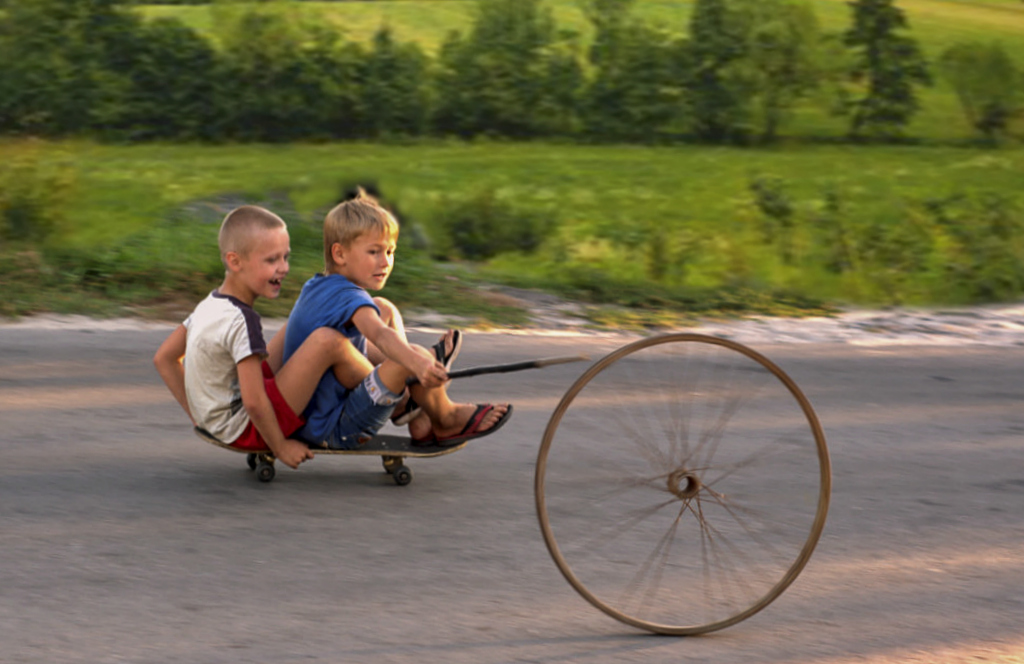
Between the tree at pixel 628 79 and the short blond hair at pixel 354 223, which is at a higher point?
the tree at pixel 628 79

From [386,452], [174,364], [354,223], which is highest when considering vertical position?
[354,223]

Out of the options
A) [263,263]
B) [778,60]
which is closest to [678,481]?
[263,263]

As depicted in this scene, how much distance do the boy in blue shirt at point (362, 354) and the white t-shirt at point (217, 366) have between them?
8.7 inches

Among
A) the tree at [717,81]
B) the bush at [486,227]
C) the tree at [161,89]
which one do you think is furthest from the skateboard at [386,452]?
the tree at [717,81]

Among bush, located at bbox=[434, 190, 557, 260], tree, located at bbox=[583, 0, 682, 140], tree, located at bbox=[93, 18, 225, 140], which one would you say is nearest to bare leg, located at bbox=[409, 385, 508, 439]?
bush, located at bbox=[434, 190, 557, 260]

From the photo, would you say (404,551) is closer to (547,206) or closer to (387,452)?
(387,452)

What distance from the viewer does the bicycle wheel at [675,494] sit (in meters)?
3.70

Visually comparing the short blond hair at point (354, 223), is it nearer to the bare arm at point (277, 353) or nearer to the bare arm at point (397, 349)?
the bare arm at point (397, 349)

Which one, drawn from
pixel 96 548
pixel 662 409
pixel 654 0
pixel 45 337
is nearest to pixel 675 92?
pixel 654 0

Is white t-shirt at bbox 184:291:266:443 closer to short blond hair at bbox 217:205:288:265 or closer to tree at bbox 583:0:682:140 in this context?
short blond hair at bbox 217:205:288:265

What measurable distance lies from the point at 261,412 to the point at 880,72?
34.7 feet

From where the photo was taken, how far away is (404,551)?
432 cm

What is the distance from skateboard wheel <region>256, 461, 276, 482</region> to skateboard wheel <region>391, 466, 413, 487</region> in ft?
1.47

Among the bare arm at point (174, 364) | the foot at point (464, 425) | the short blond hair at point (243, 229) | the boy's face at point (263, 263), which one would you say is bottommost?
the foot at point (464, 425)
